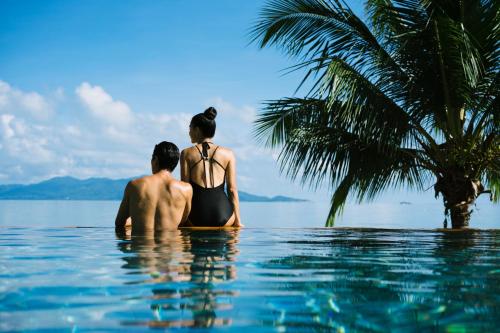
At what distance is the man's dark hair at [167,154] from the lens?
19.3ft

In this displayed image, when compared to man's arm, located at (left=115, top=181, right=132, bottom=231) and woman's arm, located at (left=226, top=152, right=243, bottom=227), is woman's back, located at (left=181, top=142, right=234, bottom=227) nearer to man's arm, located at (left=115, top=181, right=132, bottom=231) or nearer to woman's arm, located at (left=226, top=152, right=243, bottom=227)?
woman's arm, located at (left=226, top=152, right=243, bottom=227)

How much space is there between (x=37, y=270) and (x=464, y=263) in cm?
294

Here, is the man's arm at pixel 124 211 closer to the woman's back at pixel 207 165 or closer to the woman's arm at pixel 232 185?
the woman's back at pixel 207 165

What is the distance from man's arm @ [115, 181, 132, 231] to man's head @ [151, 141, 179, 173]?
0.37m

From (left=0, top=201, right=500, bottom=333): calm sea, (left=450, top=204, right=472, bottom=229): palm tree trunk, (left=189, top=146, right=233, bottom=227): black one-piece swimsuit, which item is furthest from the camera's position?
(left=450, top=204, right=472, bottom=229): palm tree trunk

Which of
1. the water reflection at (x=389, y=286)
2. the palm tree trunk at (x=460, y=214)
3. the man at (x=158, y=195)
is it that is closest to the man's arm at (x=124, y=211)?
the man at (x=158, y=195)

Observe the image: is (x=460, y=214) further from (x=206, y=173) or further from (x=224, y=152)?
(x=206, y=173)

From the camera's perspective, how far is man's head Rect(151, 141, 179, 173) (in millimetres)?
5879

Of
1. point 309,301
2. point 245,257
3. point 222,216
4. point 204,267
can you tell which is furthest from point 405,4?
point 309,301

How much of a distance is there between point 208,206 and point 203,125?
89cm

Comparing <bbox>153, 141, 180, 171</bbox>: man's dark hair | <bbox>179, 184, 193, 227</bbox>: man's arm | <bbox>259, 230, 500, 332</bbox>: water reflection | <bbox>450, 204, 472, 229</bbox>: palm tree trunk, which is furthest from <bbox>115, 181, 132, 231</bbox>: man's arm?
<bbox>450, 204, 472, 229</bbox>: palm tree trunk

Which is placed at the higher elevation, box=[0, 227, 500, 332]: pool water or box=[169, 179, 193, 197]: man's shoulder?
box=[169, 179, 193, 197]: man's shoulder

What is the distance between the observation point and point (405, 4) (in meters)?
9.88

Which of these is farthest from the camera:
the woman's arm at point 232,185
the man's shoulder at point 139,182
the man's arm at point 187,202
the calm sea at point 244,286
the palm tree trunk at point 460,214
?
the palm tree trunk at point 460,214
